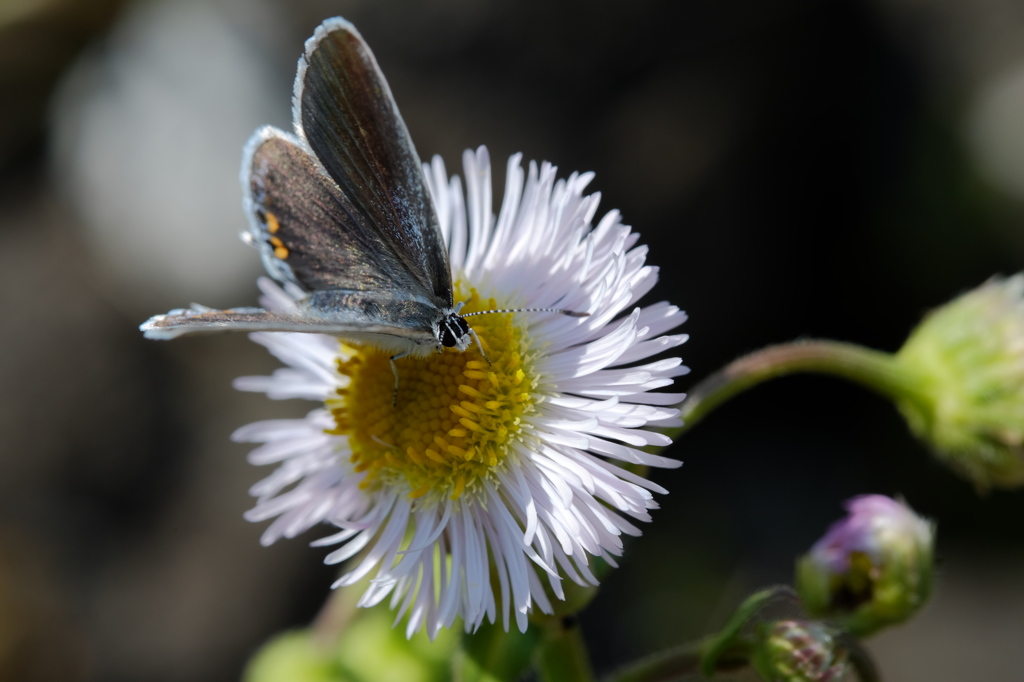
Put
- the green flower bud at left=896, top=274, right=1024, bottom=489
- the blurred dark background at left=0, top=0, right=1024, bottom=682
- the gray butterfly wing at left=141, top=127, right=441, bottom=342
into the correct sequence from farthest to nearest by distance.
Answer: the blurred dark background at left=0, top=0, right=1024, bottom=682 < the green flower bud at left=896, top=274, right=1024, bottom=489 < the gray butterfly wing at left=141, top=127, right=441, bottom=342

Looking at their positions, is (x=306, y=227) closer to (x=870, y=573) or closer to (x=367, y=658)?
(x=367, y=658)

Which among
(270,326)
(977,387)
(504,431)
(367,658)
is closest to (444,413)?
(504,431)

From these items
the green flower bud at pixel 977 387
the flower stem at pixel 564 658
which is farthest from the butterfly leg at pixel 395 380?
the green flower bud at pixel 977 387

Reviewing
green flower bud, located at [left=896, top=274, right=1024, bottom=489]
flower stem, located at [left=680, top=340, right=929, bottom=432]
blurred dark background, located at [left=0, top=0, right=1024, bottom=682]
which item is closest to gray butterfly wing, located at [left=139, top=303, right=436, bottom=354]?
flower stem, located at [left=680, top=340, right=929, bottom=432]

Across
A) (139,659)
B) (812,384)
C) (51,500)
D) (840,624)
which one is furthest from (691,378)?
(51,500)

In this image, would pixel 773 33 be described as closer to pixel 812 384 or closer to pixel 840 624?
pixel 812 384

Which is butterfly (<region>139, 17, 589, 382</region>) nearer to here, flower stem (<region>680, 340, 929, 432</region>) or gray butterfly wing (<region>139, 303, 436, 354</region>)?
gray butterfly wing (<region>139, 303, 436, 354</region>)
